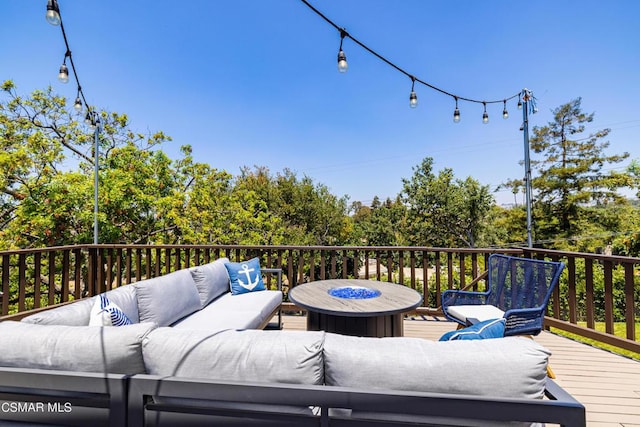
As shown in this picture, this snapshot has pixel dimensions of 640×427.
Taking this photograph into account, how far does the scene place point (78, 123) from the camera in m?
11.0

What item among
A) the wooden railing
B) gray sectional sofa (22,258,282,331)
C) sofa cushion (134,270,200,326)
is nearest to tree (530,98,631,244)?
the wooden railing

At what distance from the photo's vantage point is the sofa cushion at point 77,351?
1.21 metres

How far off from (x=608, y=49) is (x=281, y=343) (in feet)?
47.4

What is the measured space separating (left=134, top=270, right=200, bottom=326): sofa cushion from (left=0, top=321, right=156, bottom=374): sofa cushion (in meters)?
1.09

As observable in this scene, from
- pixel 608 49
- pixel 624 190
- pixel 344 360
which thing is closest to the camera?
pixel 344 360

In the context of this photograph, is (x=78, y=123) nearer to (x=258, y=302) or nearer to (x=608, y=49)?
(x=258, y=302)

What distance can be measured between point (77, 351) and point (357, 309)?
177 centimetres

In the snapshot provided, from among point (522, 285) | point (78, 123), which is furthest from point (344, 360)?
point (78, 123)

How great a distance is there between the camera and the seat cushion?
2.69 m

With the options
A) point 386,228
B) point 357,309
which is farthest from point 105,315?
point 386,228

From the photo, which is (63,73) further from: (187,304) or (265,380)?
(265,380)

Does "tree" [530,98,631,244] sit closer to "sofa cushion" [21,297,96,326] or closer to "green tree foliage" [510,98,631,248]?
"green tree foliage" [510,98,631,248]

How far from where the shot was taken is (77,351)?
1216 millimetres

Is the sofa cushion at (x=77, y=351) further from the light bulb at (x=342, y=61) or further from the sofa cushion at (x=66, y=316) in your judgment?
the light bulb at (x=342, y=61)
